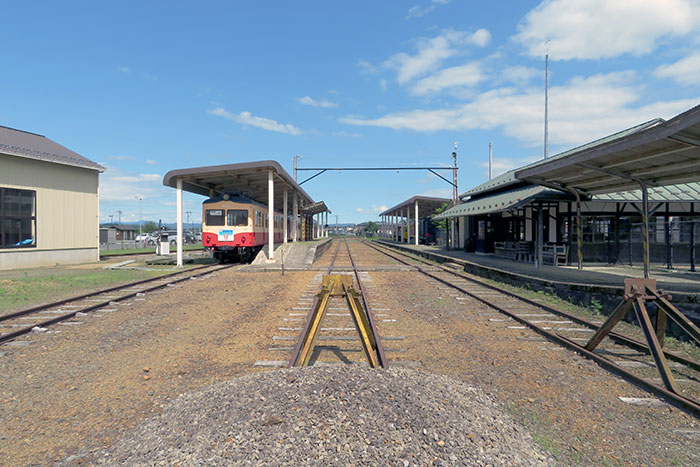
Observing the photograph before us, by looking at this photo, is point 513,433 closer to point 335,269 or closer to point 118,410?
point 118,410

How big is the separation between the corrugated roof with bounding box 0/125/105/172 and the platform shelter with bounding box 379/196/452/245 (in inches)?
1057

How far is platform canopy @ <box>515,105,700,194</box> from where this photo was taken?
789cm

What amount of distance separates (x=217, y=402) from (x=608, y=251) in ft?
61.8

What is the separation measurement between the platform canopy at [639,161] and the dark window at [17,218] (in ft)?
68.3

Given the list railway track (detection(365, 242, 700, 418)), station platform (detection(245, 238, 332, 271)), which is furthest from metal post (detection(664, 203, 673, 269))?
station platform (detection(245, 238, 332, 271))

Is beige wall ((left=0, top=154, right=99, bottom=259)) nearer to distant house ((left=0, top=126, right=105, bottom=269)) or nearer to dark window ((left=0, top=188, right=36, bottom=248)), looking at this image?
distant house ((left=0, top=126, right=105, bottom=269))

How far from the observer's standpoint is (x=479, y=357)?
5633 millimetres

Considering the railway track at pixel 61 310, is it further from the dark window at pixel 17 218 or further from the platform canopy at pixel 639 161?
the platform canopy at pixel 639 161

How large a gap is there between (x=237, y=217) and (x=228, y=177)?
2.25 metres

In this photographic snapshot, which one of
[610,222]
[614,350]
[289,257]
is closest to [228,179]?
[289,257]

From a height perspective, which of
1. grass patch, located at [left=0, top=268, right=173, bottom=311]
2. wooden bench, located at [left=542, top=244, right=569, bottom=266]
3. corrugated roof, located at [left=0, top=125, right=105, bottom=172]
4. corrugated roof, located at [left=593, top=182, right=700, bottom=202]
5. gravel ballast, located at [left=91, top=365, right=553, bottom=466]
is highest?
corrugated roof, located at [left=0, top=125, right=105, bottom=172]

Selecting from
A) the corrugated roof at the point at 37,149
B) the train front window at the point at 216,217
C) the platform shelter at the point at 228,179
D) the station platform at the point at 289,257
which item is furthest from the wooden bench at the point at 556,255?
the corrugated roof at the point at 37,149

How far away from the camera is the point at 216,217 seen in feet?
66.8

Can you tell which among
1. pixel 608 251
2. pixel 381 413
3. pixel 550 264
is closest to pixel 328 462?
A: pixel 381 413
